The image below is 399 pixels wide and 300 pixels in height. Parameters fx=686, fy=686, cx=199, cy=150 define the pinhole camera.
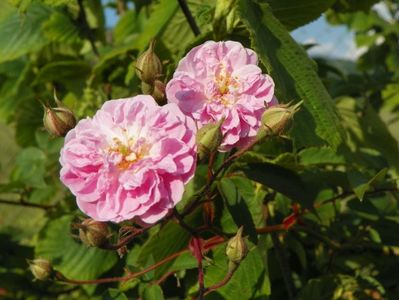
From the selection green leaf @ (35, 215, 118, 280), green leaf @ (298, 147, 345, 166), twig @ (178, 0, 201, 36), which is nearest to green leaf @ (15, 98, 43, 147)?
green leaf @ (35, 215, 118, 280)

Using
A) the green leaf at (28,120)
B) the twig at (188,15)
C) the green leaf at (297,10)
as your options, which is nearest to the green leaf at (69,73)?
the green leaf at (28,120)

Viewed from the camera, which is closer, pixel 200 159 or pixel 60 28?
pixel 200 159

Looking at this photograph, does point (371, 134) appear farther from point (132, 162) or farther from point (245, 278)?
point (132, 162)

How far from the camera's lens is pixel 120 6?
77.1 inches

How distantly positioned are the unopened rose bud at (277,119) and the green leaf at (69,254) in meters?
0.59

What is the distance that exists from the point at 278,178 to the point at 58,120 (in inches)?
13.2

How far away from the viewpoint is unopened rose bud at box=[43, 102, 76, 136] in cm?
81

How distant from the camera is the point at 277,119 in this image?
2.43ft

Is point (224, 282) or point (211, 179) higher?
point (211, 179)

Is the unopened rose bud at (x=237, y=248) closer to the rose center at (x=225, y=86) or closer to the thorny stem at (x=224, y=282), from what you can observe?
the thorny stem at (x=224, y=282)

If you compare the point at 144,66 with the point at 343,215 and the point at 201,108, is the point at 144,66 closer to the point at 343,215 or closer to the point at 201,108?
the point at 201,108

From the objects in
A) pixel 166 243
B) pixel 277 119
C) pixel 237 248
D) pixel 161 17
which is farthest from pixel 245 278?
pixel 161 17

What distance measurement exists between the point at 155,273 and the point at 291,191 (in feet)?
0.76

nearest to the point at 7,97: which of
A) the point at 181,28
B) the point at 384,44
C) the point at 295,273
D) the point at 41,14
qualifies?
the point at 41,14
